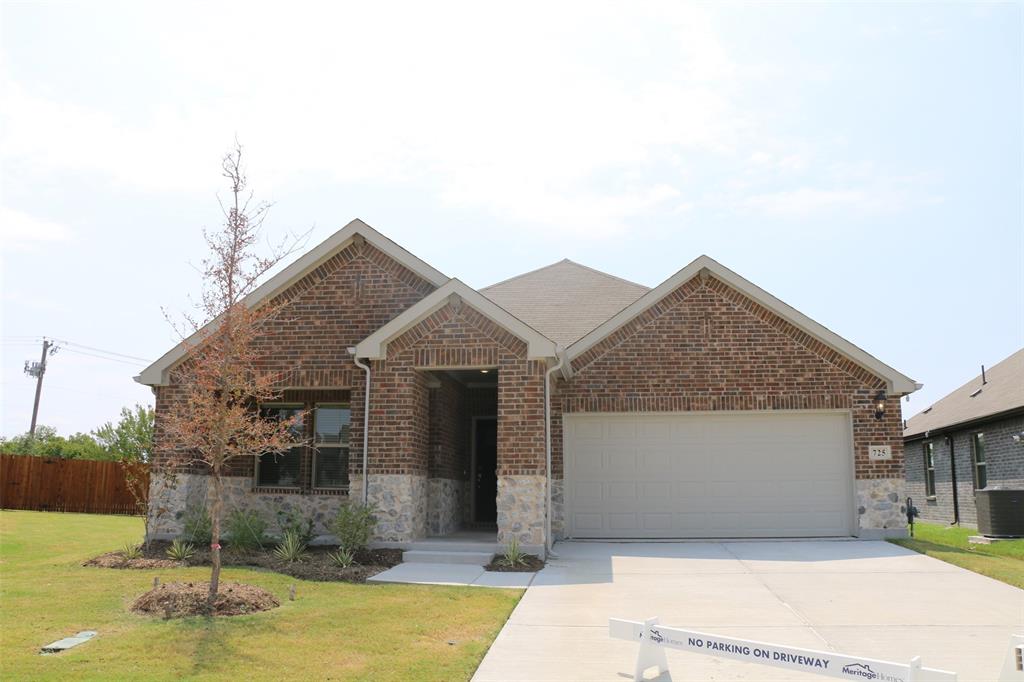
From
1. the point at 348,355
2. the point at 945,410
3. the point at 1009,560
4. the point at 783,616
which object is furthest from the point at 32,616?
the point at 945,410

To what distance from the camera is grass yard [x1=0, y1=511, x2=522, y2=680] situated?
6395 millimetres

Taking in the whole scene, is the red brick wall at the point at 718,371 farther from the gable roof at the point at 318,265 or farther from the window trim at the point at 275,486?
the window trim at the point at 275,486

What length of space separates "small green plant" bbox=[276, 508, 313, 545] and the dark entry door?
400cm

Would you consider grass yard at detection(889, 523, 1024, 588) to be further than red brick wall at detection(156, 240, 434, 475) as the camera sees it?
No

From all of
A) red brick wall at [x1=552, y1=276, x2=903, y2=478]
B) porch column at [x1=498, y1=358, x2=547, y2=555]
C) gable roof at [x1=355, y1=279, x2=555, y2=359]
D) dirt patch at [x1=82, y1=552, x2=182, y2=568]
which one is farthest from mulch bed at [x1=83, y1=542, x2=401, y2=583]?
red brick wall at [x1=552, y1=276, x2=903, y2=478]

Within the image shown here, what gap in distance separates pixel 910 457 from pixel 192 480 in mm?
21543

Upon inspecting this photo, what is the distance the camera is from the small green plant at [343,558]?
11.1 meters

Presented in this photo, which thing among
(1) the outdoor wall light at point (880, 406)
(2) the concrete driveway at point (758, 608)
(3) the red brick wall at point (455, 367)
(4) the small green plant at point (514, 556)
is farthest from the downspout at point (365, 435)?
(1) the outdoor wall light at point (880, 406)

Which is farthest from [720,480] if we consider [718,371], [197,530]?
[197,530]

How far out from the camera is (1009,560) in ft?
41.1

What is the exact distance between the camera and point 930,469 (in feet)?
77.5

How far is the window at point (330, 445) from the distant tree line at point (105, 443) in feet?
70.7

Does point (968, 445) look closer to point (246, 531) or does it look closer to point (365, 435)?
point (365, 435)

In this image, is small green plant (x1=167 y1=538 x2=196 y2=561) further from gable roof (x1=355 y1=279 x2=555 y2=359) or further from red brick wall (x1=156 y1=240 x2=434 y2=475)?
gable roof (x1=355 y1=279 x2=555 y2=359)
